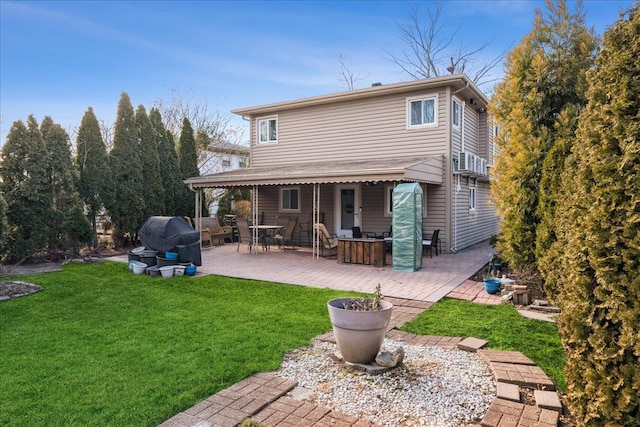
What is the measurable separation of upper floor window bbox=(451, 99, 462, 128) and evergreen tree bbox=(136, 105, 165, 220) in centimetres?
1056

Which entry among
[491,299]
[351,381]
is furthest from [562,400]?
[491,299]

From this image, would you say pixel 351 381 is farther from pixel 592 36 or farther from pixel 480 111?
Result: pixel 480 111

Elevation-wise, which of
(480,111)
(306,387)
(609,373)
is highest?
(480,111)

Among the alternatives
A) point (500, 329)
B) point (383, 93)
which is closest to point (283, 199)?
point (383, 93)

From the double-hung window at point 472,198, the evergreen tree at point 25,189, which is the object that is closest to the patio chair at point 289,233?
the double-hung window at point 472,198

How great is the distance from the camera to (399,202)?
900cm

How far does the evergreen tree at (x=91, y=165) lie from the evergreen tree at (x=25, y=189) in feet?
5.75

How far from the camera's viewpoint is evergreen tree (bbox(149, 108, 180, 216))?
15180mm

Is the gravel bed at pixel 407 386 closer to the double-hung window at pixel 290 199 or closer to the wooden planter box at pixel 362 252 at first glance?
the wooden planter box at pixel 362 252

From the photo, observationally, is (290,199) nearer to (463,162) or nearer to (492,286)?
(463,162)

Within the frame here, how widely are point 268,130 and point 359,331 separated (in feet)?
42.8

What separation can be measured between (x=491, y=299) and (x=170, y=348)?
5174mm

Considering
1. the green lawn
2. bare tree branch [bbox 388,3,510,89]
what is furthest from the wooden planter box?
bare tree branch [bbox 388,3,510,89]

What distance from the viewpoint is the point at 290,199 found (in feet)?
50.3
